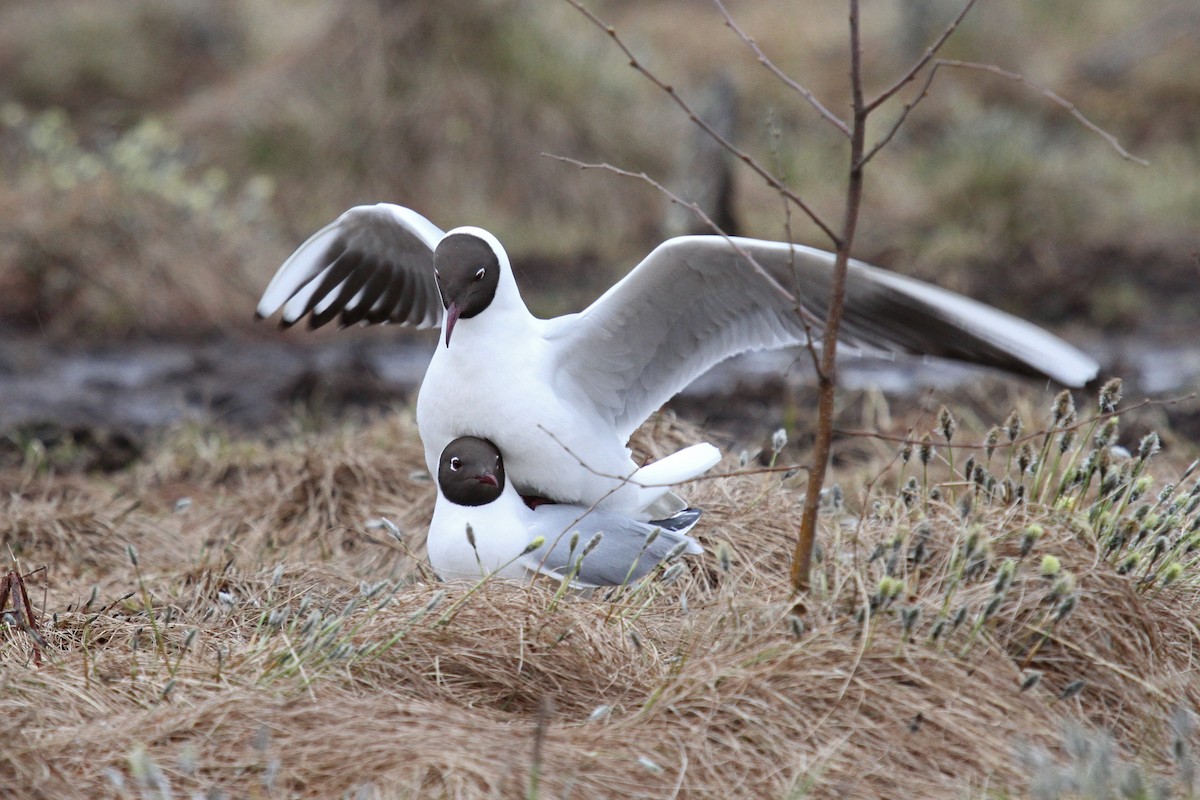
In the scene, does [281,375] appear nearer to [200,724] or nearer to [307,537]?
[307,537]

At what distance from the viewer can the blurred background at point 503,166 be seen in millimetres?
8070

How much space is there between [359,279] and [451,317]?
100 centimetres

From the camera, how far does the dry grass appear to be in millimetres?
2486

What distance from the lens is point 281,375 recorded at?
7176mm

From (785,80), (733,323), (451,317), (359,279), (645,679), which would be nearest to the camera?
(785,80)

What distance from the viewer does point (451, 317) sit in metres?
3.52

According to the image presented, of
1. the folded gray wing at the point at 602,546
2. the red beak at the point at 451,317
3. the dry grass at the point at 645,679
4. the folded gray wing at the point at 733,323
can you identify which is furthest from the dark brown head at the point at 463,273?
the dry grass at the point at 645,679

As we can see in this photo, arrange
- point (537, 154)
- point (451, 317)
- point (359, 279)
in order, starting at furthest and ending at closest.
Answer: point (537, 154) < point (359, 279) < point (451, 317)

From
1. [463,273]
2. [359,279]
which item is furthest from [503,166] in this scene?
[463,273]

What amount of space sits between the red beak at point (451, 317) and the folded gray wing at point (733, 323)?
308 millimetres

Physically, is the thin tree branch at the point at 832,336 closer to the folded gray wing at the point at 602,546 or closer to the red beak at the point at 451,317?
the folded gray wing at the point at 602,546

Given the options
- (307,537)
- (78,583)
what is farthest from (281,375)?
(78,583)

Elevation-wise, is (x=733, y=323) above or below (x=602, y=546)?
above

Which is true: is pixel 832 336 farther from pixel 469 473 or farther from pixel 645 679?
pixel 469 473
